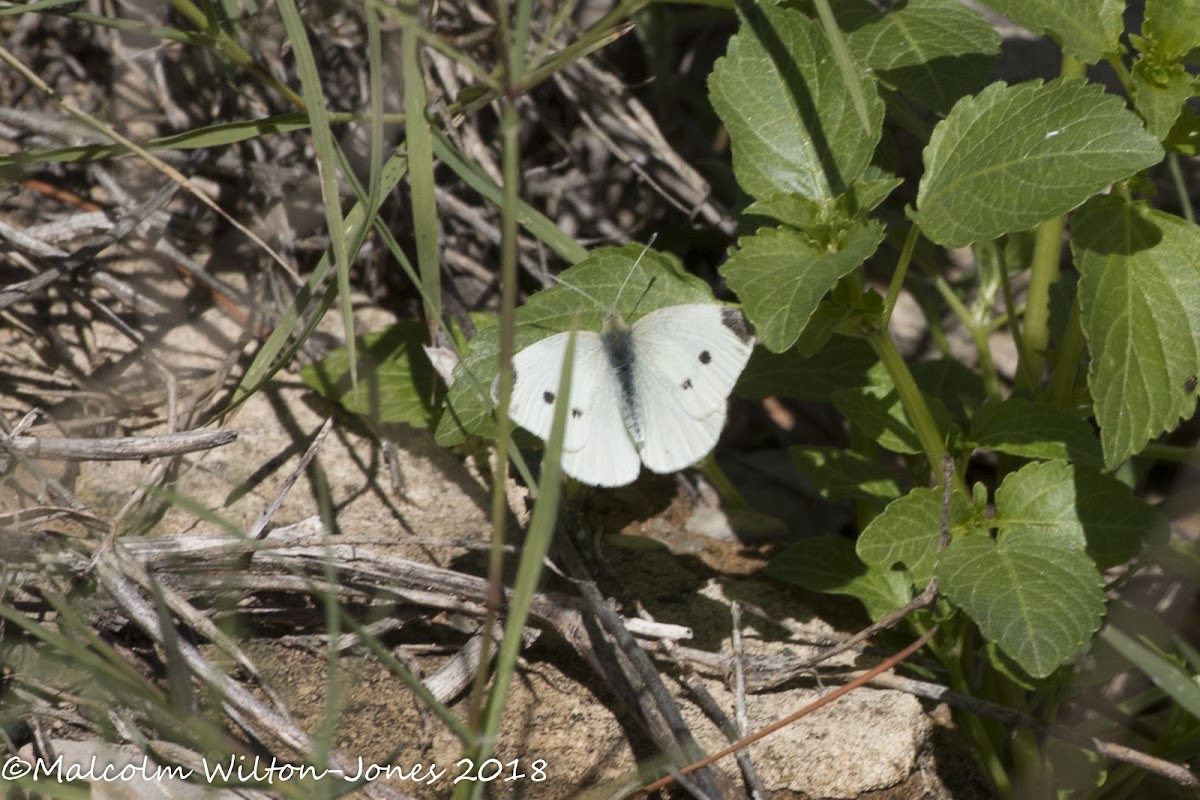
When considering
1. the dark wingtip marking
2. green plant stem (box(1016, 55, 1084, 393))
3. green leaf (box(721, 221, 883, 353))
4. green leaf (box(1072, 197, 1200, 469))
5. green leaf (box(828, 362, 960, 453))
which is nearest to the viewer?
green leaf (box(721, 221, 883, 353))

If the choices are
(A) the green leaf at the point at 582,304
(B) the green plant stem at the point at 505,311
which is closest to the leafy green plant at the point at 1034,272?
(A) the green leaf at the point at 582,304

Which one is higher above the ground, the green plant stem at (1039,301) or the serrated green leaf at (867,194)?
the serrated green leaf at (867,194)

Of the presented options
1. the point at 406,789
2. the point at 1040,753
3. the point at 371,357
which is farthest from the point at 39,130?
the point at 1040,753

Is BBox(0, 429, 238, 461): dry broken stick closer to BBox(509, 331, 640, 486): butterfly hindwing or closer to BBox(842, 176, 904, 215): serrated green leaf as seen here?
BBox(509, 331, 640, 486): butterfly hindwing

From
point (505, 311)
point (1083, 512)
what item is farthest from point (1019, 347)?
point (505, 311)

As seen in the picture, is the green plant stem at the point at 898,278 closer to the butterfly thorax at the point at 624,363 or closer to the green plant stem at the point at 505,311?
the butterfly thorax at the point at 624,363

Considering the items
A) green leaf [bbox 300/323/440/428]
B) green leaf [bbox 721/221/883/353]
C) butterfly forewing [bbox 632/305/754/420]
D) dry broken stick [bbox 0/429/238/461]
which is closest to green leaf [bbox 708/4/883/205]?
green leaf [bbox 721/221/883/353]

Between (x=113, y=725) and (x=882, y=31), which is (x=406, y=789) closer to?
(x=113, y=725)
